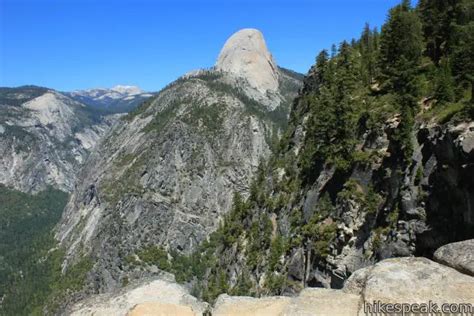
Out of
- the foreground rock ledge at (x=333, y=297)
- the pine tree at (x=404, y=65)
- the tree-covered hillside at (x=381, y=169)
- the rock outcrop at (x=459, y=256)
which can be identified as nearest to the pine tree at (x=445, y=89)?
the tree-covered hillside at (x=381, y=169)

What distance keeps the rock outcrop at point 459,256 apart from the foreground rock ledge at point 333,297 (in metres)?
0.35

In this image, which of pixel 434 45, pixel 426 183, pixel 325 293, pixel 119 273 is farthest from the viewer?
pixel 119 273

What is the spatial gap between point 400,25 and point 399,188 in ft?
90.3

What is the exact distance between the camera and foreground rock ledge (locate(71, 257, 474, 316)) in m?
13.0

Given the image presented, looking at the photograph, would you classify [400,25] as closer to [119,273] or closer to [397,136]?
[397,136]

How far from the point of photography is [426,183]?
37844 mm

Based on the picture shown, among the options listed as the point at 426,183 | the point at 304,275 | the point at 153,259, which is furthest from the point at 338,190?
the point at 153,259

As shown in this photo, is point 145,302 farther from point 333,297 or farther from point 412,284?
point 412,284

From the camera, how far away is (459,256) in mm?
14570

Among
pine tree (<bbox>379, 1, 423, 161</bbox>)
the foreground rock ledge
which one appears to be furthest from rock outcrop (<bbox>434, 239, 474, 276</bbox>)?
pine tree (<bbox>379, 1, 423, 161</bbox>)

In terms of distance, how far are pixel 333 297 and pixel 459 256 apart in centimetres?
441

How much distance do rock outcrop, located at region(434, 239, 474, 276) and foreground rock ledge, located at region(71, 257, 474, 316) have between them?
35 centimetres

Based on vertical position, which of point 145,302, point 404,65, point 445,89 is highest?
point 404,65

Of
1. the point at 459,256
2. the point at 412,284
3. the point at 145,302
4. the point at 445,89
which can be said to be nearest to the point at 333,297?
the point at 412,284
